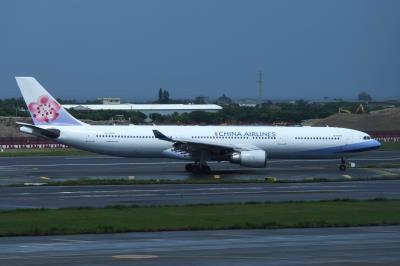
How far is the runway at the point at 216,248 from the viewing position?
19188mm

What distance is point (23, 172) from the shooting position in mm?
50062

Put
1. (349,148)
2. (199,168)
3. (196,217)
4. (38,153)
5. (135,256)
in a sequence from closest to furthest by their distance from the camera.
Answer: (135,256), (196,217), (199,168), (349,148), (38,153)

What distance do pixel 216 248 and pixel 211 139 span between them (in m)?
31.7

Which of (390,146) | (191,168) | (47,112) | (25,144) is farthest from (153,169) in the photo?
(390,146)

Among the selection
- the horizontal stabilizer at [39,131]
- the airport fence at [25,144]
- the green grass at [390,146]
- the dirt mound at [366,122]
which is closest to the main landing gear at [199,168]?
the horizontal stabilizer at [39,131]

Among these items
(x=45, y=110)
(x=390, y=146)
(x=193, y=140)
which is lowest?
(x=390, y=146)

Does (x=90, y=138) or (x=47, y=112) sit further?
(x=47, y=112)

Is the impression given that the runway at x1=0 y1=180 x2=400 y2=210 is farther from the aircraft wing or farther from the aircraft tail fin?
the aircraft tail fin

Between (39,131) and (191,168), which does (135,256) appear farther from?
(39,131)

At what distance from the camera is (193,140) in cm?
5247

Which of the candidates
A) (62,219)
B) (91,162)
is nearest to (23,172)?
(91,162)

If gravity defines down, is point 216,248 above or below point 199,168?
above

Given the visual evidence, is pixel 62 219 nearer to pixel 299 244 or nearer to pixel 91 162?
pixel 299 244

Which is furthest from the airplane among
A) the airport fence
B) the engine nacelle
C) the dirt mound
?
the dirt mound
